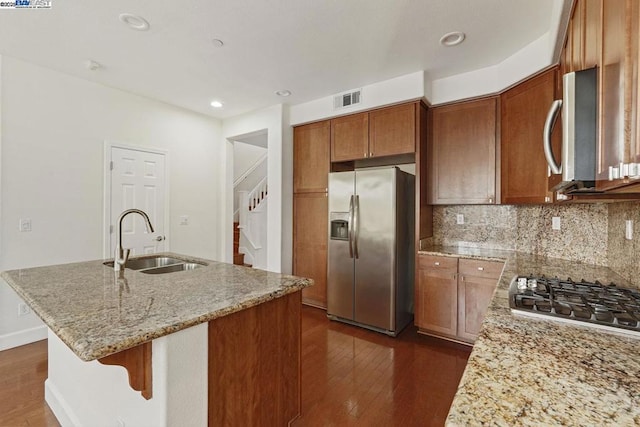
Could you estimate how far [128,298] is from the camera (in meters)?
1.33

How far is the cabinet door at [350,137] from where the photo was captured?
345cm

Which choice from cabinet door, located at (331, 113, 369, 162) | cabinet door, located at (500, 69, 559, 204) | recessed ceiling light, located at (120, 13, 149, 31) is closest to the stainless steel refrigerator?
cabinet door, located at (331, 113, 369, 162)

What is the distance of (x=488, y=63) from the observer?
2.84 meters

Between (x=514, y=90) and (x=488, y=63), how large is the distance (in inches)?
15.1

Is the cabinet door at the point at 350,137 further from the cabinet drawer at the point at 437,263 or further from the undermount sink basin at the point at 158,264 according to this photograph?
the undermount sink basin at the point at 158,264

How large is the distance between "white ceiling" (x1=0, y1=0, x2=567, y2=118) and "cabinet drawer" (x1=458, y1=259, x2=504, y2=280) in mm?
1897

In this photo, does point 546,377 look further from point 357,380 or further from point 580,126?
point 357,380

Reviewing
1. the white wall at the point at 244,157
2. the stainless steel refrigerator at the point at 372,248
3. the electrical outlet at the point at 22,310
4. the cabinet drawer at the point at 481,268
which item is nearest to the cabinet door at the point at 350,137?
the stainless steel refrigerator at the point at 372,248

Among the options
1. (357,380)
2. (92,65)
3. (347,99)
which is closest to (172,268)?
(357,380)

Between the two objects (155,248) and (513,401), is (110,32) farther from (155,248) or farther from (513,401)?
(513,401)

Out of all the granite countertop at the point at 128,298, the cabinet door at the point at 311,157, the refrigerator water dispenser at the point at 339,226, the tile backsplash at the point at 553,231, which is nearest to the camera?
the granite countertop at the point at 128,298

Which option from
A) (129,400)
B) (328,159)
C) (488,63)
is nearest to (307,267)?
(328,159)

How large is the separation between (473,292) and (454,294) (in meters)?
0.17

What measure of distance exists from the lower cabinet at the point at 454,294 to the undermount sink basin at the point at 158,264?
2181 millimetres
